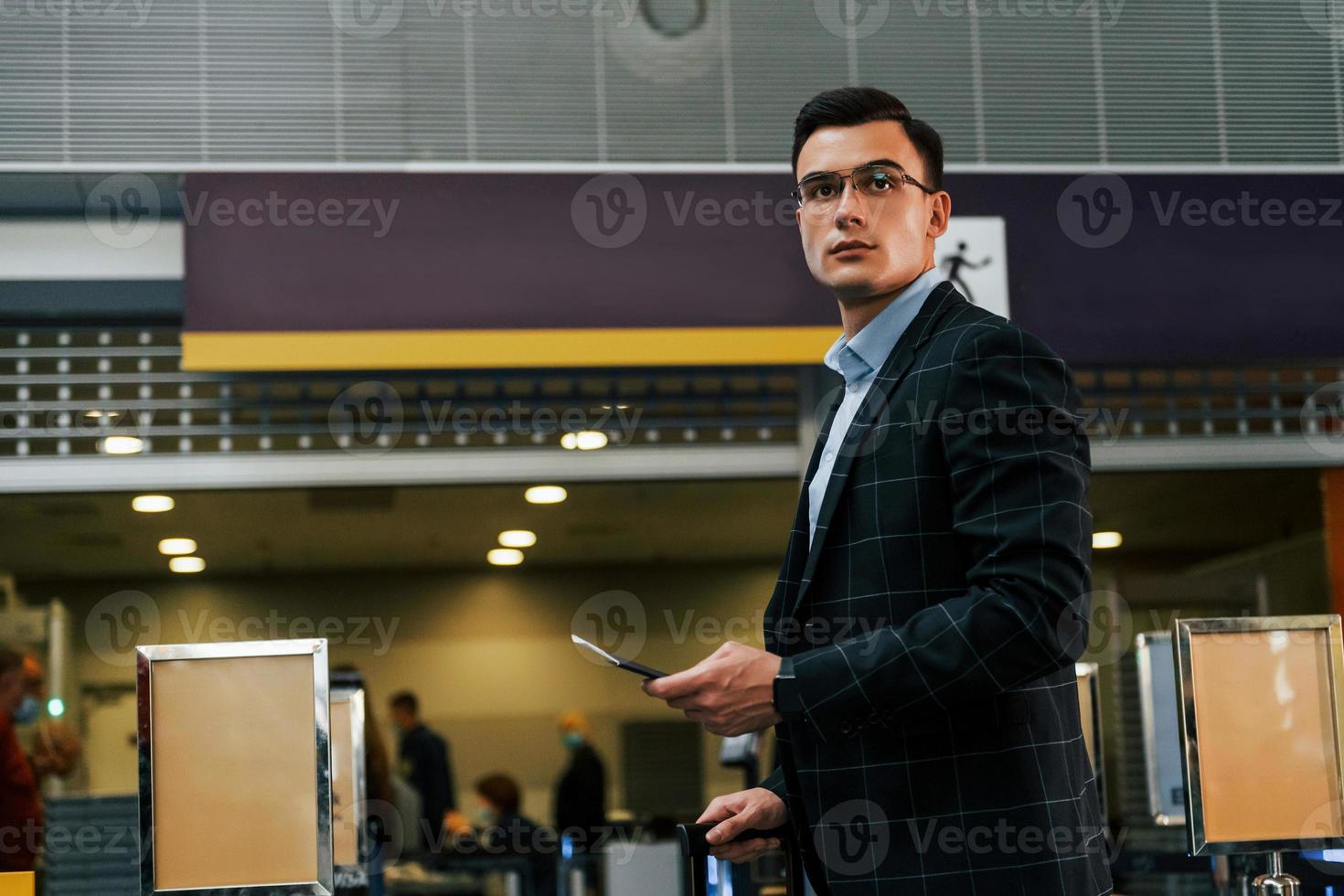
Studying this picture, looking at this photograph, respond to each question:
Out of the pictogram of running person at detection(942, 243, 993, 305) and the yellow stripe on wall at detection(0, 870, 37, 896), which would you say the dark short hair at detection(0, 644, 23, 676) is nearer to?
the yellow stripe on wall at detection(0, 870, 37, 896)

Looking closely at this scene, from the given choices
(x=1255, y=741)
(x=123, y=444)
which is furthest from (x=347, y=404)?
(x=1255, y=741)

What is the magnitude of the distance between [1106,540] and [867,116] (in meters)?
7.57

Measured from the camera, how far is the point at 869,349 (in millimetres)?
1775

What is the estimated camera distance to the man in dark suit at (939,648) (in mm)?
1492

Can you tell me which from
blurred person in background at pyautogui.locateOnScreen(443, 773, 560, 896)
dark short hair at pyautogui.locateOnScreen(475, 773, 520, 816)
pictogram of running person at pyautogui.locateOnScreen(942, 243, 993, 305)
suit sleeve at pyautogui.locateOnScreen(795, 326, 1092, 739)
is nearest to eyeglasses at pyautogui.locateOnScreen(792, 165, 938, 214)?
suit sleeve at pyautogui.locateOnScreen(795, 326, 1092, 739)

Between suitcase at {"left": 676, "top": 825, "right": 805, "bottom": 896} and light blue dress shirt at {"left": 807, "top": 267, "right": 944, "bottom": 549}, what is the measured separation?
0.36 meters

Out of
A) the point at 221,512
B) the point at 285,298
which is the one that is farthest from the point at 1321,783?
the point at 221,512

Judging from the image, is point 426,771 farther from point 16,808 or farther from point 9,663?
point 16,808

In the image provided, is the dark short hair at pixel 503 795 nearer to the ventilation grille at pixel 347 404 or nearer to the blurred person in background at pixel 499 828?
the blurred person in background at pixel 499 828

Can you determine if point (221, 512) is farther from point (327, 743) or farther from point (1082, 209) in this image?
point (327, 743)

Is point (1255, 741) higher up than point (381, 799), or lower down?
higher up

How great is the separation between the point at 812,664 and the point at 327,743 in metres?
1.08

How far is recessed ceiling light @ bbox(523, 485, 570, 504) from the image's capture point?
22.5 ft

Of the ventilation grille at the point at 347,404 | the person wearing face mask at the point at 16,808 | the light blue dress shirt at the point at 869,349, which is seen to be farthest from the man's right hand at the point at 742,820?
the ventilation grille at the point at 347,404
